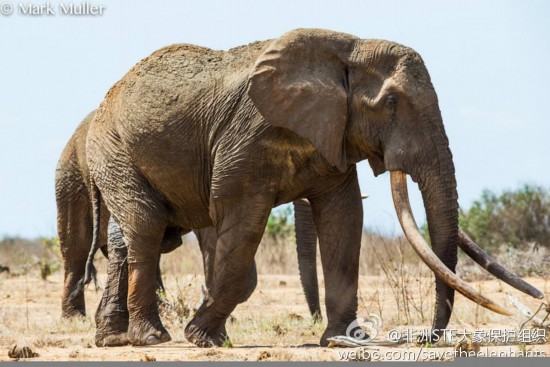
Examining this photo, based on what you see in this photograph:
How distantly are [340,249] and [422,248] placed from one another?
1514 millimetres

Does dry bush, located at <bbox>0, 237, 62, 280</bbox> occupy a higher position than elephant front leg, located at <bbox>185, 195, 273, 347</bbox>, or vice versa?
dry bush, located at <bbox>0, 237, 62, 280</bbox>

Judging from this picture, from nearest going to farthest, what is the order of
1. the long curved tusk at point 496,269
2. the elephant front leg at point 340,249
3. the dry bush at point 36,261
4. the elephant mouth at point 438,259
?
the elephant mouth at point 438,259 → the long curved tusk at point 496,269 → the elephant front leg at point 340,249 → the dry bush at point 36,261

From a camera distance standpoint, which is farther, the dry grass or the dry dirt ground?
the dry grass

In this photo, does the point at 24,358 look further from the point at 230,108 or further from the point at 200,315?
the point at 230,108

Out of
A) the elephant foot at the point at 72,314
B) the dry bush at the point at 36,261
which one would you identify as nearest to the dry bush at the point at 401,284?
the elephant foot at the point at 72,314

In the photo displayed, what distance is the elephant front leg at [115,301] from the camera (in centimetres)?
1230

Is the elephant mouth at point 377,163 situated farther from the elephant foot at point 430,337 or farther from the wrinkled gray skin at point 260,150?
the elephant foot at point 430,337

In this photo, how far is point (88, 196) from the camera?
588 inches

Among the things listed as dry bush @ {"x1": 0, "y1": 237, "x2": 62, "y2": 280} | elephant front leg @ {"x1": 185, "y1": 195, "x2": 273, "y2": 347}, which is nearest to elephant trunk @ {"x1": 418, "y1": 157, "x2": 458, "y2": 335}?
elephant front leg @ {"x1": 185, "y1": 195, "x2": 273, "y2": 347}

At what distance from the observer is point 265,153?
11109 millimetres

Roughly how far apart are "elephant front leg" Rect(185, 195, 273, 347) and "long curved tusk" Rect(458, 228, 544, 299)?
1666mm

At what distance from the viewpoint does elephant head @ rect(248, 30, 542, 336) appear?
10.5 meters

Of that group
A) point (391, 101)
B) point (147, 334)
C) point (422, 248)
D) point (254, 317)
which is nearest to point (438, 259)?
point (422, 248)

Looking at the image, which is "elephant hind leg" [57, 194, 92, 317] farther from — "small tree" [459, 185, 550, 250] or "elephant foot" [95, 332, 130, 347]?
"small tree" [459, 185, 550, 250]
